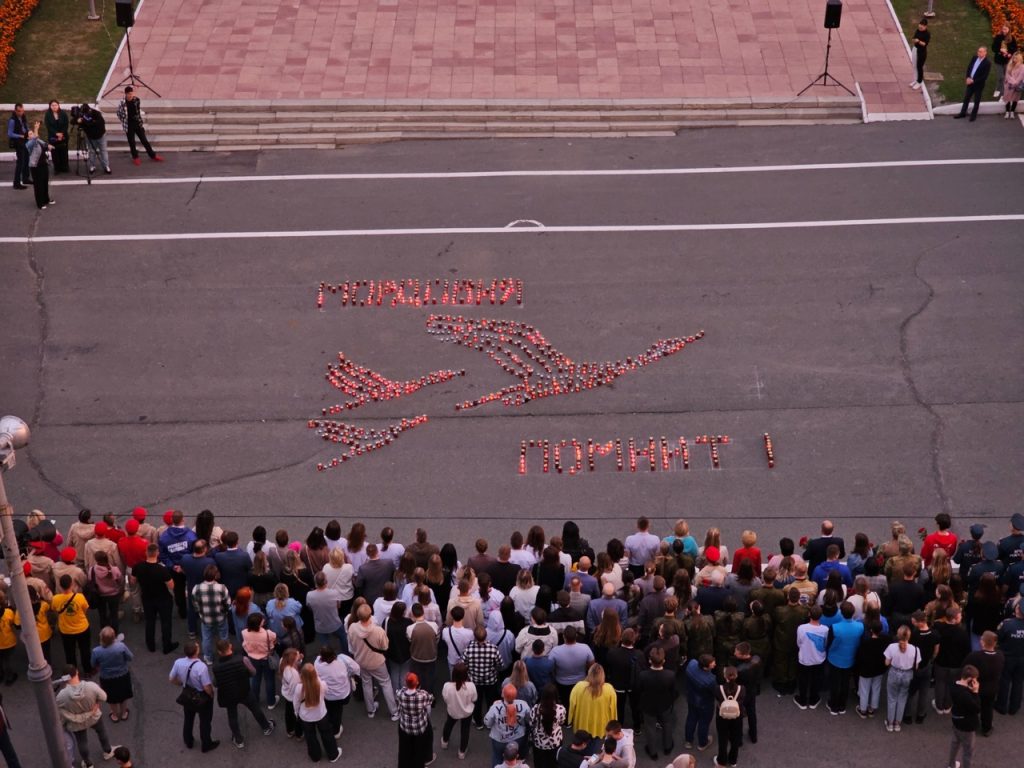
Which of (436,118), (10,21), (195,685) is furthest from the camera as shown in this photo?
(10,21)

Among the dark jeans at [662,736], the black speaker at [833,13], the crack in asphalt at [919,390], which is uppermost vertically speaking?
the black speaker at [833,13]

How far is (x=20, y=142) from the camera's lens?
3069 centimetres

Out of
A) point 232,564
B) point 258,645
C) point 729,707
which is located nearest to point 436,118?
point 232,564

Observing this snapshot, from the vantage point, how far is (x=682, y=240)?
2934cm

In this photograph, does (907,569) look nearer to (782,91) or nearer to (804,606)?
(804,606)

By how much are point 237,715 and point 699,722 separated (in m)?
5.24

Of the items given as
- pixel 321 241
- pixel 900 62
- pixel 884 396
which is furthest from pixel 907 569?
pixel 900 62

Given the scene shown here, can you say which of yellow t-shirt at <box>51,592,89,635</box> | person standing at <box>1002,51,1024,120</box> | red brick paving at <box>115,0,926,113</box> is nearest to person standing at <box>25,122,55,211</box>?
red brick paving at <box>115,0,926,113</box>

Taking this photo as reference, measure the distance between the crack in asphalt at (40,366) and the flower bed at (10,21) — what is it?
250 inches

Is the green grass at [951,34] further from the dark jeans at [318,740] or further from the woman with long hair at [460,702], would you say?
the dark jeans at [318,740]

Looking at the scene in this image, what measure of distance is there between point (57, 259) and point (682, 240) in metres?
10.6

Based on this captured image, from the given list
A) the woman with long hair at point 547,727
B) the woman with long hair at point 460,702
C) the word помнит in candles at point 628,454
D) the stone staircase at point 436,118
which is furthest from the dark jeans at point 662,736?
the stone staircase at point 436,118

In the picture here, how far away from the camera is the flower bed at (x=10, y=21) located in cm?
3512

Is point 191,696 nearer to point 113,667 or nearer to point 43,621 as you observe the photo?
point 113,667
